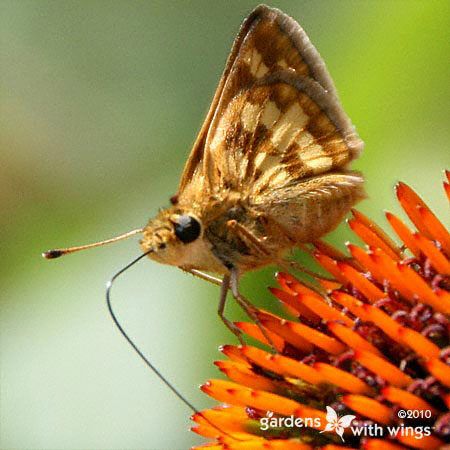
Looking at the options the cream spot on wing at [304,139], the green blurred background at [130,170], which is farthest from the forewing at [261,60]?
the green blurred background at [130,170]

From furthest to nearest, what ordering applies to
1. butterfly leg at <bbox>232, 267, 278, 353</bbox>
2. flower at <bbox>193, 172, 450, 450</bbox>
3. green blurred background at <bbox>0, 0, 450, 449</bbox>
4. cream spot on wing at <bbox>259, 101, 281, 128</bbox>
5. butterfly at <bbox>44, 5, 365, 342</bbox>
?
green blurred background at <bbox>0, 0, 450, 449</bbox>
cream spot on wing at <bbox>259, 101, 281, 128</bbox>
butterfly at <bbox>44, 5, 365, 342</bbox>
butterfly leg at <bbox>232, 267, 278, 353</bbox>
flower at <bbox>193, 172, 450, 450</bbox>

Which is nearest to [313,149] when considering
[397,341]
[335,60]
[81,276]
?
[397,341]

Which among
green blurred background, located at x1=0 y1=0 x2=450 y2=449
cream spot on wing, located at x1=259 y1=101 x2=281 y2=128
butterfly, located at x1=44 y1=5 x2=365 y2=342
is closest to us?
butterfly, located at x1=44 y1=5 x2=365 y2=342

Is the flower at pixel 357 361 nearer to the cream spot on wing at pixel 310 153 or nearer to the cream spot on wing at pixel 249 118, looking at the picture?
the cream spot on wing at pixel 310 153

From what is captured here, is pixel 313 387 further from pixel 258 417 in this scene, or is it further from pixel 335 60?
pixel 335 60

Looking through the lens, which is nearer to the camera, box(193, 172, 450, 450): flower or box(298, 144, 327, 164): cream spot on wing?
box(193, 172, 450, 450): flower

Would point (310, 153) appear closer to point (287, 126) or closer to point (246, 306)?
point (287, 126)

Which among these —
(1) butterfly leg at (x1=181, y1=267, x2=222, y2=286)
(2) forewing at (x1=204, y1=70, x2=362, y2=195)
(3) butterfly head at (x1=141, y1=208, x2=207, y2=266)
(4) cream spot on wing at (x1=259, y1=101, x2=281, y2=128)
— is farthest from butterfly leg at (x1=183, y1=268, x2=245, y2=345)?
(4) cream spot on wing at (x1=259, y1=101, x2=281, y2=128)

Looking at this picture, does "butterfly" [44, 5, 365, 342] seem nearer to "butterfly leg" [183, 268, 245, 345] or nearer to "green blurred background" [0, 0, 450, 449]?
"butterfly leg" [183, 268, 245, 345]
